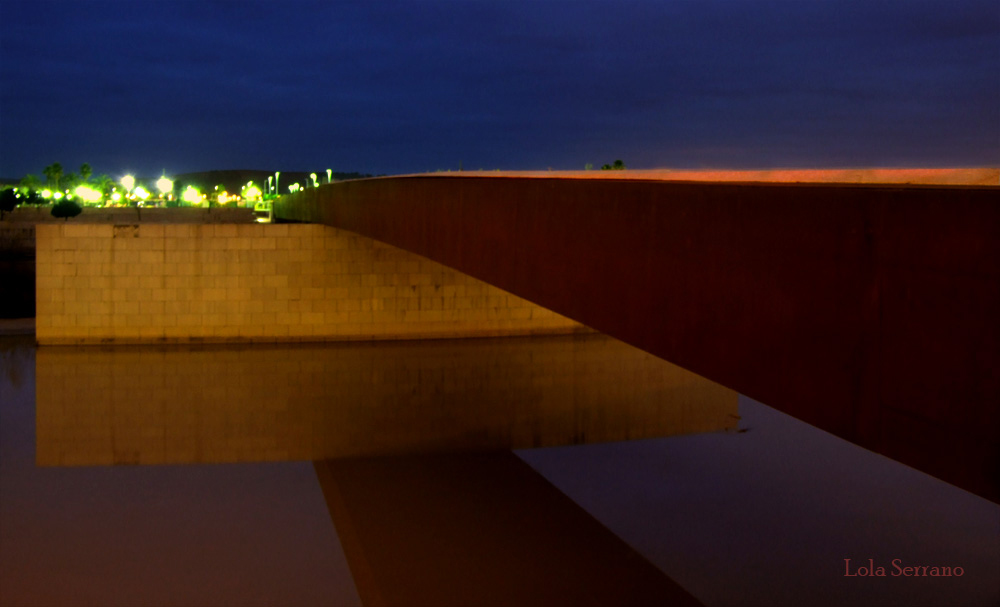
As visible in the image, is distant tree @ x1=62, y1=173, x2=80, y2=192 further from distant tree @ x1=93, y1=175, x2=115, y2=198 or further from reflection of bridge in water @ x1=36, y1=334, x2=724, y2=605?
reflection of bridge in water @ x1=36, y1=334, x2=724, y2=605

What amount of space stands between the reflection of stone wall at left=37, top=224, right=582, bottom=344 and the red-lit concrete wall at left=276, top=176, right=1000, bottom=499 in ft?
49.2

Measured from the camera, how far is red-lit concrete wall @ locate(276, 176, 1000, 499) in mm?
2961

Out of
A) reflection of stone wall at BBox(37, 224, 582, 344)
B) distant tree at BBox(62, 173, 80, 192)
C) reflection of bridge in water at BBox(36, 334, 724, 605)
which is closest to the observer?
reflection of bridge in water at BBox(36, 334, 724, 605)

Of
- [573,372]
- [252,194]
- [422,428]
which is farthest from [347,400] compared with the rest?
[252,194]

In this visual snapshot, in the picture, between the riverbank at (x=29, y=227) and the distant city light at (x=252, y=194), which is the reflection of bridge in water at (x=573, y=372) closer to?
the riverbank at (x=29, y=227)

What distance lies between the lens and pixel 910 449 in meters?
3.23

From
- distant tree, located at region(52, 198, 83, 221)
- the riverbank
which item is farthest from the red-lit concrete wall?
distant tree, located at region(52, 198, 83, 221)

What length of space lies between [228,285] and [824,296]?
1855 centimetres

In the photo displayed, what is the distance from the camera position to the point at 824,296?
3.65m

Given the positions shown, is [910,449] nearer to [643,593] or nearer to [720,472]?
[643,593]

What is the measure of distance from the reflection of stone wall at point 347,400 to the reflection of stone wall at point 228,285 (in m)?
0.67

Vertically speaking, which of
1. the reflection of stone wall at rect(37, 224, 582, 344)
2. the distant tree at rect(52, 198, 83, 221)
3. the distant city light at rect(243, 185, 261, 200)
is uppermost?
the distant city light at rect(243, 185, 261, 200)

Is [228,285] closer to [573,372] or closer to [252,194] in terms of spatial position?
[573,372]

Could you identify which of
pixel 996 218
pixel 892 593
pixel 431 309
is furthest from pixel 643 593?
pixel 431 309
